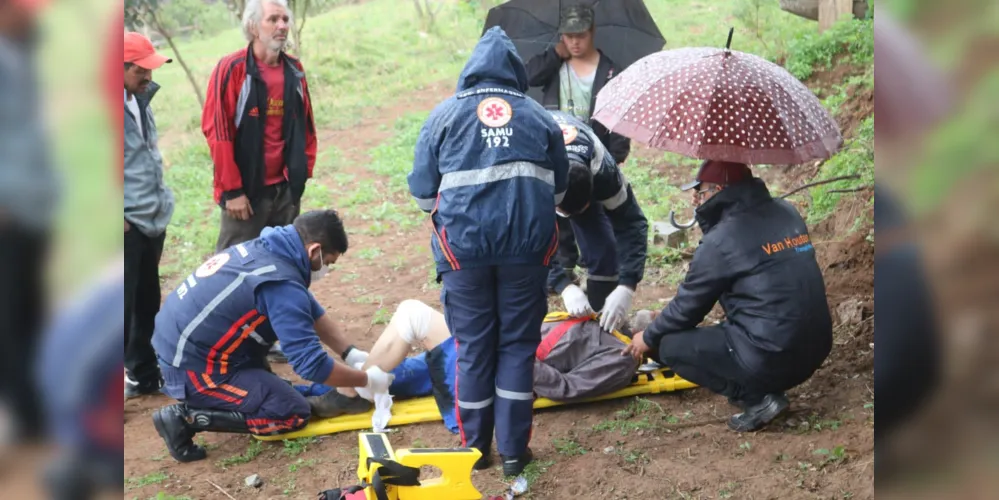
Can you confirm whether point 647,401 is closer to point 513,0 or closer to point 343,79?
point 513,0

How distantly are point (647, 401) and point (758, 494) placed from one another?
0.97 meters

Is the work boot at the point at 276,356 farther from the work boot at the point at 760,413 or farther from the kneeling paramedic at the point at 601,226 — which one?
the work boot at the point at 760,413

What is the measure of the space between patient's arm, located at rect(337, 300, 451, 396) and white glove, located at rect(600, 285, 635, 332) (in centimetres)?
84

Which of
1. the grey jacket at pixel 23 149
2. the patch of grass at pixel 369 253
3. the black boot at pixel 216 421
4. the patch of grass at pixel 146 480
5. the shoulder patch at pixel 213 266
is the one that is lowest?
the patch of grass at pixel 369 253

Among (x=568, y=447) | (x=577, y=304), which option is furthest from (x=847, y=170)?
(x=568, y=447)

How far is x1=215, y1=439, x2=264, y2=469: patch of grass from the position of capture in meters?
3.98

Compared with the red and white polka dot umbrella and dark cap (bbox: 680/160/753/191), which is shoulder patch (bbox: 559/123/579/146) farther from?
dark cap (bbox: 680/160/753/191)

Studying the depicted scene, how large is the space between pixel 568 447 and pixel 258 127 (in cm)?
254

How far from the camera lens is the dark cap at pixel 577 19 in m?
5.51

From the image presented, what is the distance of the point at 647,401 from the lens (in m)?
4.32

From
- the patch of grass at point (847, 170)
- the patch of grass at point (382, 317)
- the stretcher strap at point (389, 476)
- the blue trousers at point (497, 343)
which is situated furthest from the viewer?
the patch of grass at point (847, 170)

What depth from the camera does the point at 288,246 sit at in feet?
12.8

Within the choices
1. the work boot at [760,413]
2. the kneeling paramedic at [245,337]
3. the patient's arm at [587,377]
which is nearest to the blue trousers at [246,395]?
the kneeling paramedic at [245,337]

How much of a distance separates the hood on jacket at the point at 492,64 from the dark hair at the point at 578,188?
68 centimetres
